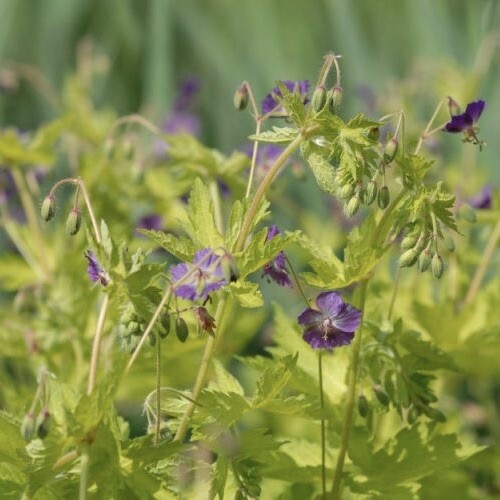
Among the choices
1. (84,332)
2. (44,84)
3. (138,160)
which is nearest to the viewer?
(84,332)

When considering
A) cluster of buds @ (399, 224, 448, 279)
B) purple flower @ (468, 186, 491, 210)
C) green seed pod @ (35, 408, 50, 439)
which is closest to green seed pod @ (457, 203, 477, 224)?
purple flower @ (468, 186, 491, 210)

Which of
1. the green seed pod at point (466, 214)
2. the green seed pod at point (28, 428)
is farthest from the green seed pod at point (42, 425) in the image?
the green seed pod at point (466, 214)

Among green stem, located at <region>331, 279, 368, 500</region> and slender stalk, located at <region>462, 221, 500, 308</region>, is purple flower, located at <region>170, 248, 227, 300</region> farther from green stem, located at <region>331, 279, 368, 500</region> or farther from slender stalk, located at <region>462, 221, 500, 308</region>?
slender stalk, located at <region>462, 221, 500, 308</region>

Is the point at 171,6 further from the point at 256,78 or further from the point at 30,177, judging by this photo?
the point at 30,177

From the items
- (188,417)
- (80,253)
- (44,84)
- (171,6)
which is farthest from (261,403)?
(171,6)

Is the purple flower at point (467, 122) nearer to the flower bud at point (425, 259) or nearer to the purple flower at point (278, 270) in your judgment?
the flower bud at point (425, 259)
